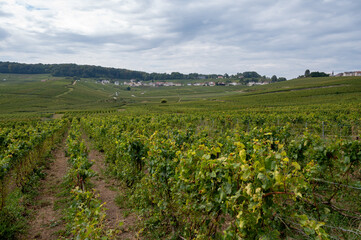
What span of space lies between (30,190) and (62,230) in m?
3.80

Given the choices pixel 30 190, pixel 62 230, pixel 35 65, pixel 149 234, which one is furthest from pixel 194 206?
pixel 35 65

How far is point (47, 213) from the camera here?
22.6 feet

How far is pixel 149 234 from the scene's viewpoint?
210 inches

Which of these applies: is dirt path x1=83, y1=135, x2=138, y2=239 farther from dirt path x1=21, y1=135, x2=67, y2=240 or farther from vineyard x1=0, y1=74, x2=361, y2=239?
dirt path x1=21, y1=135, x2=67, y2=240

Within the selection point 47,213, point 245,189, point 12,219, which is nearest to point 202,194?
point 245,189

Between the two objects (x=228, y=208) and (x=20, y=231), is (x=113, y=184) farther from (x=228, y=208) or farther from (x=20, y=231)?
(x=228, y=208)

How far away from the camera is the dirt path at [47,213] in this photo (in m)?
5.79

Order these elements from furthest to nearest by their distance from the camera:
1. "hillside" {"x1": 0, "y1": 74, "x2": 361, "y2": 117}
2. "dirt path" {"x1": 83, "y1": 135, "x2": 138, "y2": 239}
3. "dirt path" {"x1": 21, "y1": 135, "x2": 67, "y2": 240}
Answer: "hillside" {"x1": 0, "y1": 74, "x2": 361, "y2": 117} → "dirt path" {"x1": 21, "y1": 135, "x2": 67, "y2": 240} → "dirt path" {"x1": 83, "y1": 135, "x2": 138, "y2": 239}

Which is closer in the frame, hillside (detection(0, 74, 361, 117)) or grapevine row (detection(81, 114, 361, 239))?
grapevine row (detection(81, 114, 361, 239))

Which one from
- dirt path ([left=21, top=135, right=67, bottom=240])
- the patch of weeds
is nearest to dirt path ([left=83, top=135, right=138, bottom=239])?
dirt path ([left=21, top=135, right=67, bottom=240])

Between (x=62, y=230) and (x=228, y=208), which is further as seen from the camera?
(x=62, y=230)

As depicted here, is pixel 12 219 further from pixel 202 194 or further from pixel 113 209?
pixel 202 194

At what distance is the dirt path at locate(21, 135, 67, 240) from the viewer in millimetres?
5787

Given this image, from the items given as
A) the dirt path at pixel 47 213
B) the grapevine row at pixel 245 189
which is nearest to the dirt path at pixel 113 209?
the grapevine row at pixel 245 189
